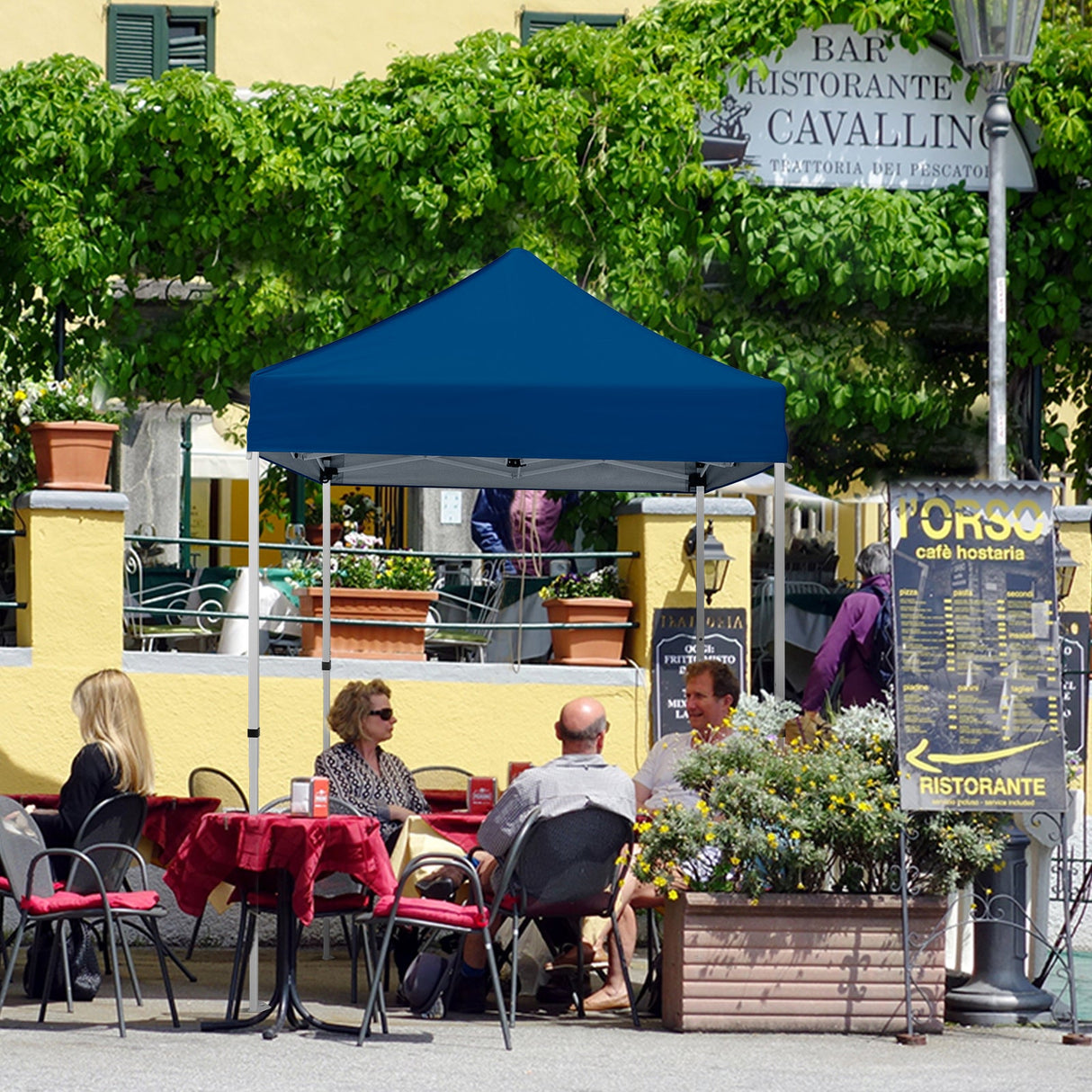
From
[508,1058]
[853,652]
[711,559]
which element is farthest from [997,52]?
[508,1058]

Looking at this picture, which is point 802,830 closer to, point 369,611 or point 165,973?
point 165,973

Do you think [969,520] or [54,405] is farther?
[54,405]

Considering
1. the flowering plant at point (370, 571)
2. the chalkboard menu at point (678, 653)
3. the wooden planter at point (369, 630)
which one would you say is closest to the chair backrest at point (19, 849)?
the wooden planter at point (369, 630)

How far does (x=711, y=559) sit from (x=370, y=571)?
170cm

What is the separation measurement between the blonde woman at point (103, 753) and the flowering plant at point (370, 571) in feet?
8.76

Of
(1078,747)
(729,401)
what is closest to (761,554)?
(1078,747)

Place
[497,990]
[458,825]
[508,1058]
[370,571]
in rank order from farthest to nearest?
[370,571], [458,825], [497,990], [508,1058]

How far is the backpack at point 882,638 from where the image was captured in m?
8.61

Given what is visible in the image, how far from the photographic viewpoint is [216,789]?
873cm

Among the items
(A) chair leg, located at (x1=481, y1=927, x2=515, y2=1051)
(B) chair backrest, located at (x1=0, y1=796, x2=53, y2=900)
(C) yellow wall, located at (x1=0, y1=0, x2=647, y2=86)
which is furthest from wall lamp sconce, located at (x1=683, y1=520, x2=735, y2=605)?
(C) yellow wall, located at (x1=0, y1=0, x2=647, y2=86)

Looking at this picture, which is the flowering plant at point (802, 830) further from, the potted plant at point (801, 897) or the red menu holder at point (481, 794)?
the red menu holder at point (481, 794)

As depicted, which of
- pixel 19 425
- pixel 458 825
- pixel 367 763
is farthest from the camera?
pixel 19 425

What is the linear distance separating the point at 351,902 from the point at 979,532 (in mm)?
2554

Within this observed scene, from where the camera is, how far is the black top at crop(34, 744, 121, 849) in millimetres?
7172
